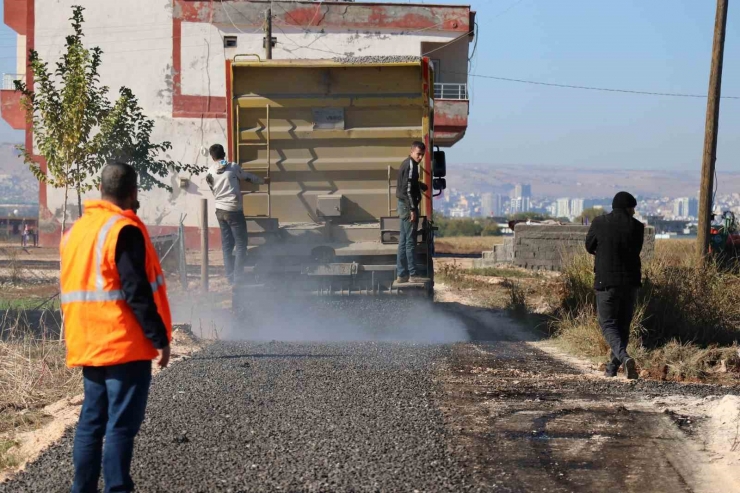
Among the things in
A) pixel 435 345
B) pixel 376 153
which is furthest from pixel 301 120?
pixel 435 345

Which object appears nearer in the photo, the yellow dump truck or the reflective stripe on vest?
the reflective stripe on vest

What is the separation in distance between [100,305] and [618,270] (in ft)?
18.1

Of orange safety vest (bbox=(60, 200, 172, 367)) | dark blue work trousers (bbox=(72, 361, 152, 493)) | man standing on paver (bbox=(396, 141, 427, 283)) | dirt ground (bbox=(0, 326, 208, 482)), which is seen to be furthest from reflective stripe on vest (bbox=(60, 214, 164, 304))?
man standing on paver (bbox=(396, 141, 427, 283))

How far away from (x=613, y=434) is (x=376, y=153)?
20.8 feet

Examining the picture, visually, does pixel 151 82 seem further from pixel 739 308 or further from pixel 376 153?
pixel 739 308

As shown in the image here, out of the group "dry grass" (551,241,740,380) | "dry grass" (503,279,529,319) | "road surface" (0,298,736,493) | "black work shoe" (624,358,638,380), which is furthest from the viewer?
Result: "dry grass" (503,279,529,319)

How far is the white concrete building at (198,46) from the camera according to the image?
3156cm

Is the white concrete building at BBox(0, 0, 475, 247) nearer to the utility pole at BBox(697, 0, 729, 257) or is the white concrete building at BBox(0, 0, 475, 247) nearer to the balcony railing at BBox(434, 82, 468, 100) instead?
the balcony railing at BBox(434, 82, 468, 100)

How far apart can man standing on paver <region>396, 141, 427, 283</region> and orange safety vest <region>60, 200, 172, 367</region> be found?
6.71 metres

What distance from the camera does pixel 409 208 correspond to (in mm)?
10969

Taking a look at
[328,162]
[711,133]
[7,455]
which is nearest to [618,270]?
[328,162]

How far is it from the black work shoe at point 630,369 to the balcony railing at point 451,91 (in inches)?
1003

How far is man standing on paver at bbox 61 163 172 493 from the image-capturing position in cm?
432

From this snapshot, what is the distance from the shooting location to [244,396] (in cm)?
696
